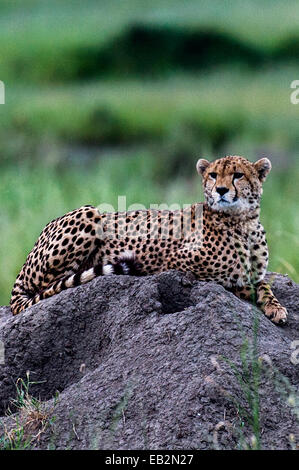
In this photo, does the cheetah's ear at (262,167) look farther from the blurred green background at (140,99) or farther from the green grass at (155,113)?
the green grass at (155,113)

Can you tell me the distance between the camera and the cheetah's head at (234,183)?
373cm

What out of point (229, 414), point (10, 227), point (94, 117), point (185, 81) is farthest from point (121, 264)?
point (185, 81)

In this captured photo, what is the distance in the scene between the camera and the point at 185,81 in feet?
40.5

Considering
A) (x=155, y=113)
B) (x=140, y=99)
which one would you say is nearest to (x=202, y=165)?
(x=155, y=113)

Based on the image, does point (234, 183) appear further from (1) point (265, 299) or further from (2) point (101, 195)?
(2) point (101, 195)

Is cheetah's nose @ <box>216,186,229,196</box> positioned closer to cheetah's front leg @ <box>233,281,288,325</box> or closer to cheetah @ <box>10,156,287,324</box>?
cheetah @ <box>10,156,287,324</box>

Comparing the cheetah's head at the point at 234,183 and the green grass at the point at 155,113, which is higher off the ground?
the cheetah's head at the point at 234,183

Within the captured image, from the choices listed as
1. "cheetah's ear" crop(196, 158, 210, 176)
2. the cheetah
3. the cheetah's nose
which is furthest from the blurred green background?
the cheetah's nose

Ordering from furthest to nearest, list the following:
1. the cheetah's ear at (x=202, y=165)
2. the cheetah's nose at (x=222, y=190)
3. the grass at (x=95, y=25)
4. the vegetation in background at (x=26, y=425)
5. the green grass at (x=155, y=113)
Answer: the grass at (x=95, y=25) → the green grass at (x=155, y=113) → the cheetah's ear at (x=202, y=165) → the cheetah's nose at (x=222, y=190) → the vegetation in background at (x=26, y=425)

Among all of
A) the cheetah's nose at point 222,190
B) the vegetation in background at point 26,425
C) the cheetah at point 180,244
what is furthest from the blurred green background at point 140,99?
the vegetation in background at point 26,425

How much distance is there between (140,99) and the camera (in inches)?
454

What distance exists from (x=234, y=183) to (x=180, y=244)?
0.39 meters

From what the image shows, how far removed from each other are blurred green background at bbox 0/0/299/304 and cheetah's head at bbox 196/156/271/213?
290cm

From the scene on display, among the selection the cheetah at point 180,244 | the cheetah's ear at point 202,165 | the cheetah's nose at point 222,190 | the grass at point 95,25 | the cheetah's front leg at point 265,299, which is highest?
the grass at point 95,25
